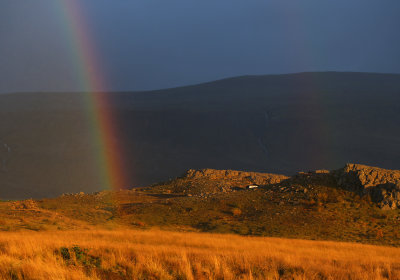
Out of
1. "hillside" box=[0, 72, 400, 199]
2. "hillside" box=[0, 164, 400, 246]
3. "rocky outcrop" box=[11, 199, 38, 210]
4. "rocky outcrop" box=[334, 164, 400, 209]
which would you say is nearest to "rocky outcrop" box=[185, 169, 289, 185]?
"hillside" box=[0, 164, 400, 246]

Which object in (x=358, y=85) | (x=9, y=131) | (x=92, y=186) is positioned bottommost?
(x=92, y=186)

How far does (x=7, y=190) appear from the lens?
5178cm

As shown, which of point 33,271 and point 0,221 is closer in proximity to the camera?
point 33,271

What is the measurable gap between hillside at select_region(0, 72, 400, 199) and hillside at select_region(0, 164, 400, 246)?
1197 inches

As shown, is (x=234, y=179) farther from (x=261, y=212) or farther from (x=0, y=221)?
(x=0, y=221)

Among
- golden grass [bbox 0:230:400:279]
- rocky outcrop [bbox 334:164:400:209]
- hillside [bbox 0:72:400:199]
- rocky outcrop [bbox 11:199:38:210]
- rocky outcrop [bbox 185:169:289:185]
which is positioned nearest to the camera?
golden grass [bbox 0:230:400:279]

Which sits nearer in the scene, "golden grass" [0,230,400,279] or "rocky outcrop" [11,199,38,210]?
"golden grass" [0,230,400,279]

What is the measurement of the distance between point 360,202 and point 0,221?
1782 cm

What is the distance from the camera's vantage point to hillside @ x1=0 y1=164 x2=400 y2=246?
18.9m

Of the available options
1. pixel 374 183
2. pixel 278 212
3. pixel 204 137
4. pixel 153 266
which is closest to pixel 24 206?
pixel 278 212

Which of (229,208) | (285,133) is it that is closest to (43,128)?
(285,133)

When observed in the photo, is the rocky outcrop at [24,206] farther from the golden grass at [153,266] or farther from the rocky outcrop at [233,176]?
the rocky outcrop at [233,176]

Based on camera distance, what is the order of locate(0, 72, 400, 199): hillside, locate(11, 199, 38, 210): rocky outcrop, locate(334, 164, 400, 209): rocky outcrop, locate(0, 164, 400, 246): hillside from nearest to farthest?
locate(0, 164, 400, 246): hillside, locate(334, 164, 400, 209): rocky outcrop, locate(11, 199, 38, 210): rocky outcrop, locate(0, 72, 400, 199): hillside

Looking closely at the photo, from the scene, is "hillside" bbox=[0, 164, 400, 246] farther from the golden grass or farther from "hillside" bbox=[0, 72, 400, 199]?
"hillside" bbox=[0, 72, 400, 199]
